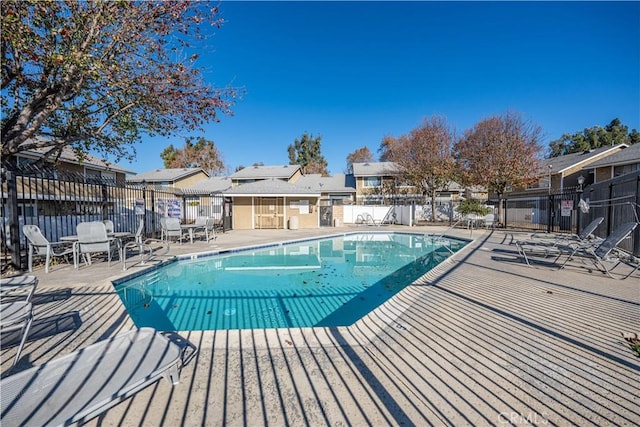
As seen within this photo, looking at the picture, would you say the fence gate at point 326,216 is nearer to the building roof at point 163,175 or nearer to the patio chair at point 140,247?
the patio chair at point 140,247

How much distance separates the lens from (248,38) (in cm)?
1247

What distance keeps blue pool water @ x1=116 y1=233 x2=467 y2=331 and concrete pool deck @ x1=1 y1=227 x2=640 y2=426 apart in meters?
1.08

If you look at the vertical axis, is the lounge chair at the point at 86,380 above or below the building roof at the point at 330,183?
below

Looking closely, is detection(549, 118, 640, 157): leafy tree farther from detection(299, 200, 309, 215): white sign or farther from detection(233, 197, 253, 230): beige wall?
detection(233, 197, 253, 230): beige wall

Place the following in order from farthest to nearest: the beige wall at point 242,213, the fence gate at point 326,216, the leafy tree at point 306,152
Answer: the leafy tree at point 306,152 → the fence gate at point 326,216 → the beige wall at point 242,213

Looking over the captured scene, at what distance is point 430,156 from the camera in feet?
67.4

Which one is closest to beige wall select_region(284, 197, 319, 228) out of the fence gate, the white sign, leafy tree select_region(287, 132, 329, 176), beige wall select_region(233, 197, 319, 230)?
beige wall select_region(233, 197, 319, 230)

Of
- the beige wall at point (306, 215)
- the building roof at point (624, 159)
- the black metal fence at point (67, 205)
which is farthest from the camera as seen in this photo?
the beige wall at point (306, 215)

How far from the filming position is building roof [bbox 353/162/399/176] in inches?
992

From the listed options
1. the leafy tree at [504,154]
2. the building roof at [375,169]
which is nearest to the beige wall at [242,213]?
the building roof at [375,169]

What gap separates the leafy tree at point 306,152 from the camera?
45.8 metres

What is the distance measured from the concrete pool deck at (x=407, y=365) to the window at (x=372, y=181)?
23174 millimetres

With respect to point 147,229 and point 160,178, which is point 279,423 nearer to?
point 147,229

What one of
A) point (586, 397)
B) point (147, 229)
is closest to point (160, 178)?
point (147, 229)
